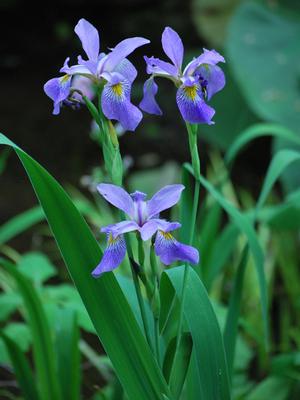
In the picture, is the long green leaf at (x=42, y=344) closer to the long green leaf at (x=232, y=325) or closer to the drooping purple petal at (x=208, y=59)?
the long green leaf at (x=232, y=325)

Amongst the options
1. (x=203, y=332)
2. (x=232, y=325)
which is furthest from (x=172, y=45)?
(x=232, y=325)

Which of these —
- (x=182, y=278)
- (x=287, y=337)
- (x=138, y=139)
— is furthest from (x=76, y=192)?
(x=182, y=278)

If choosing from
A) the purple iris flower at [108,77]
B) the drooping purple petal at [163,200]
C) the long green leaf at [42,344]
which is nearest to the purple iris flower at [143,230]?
the drooping purple petal at [163,200]

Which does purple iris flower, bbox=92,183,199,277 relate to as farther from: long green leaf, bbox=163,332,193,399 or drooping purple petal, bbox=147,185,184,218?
long green leaf, bbox=163,332,193,399

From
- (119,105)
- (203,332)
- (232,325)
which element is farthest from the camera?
(232,325)

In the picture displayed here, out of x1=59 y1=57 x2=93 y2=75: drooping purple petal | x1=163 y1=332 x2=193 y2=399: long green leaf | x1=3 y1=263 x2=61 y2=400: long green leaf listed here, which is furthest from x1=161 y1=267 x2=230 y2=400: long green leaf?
x1=3 y1=263 x2=61 y2=400: long green leaf

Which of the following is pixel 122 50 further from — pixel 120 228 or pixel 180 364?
pixel 180 364

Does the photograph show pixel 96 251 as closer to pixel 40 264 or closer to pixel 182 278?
pixel 182 278
